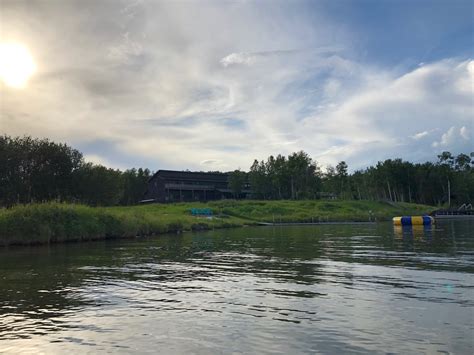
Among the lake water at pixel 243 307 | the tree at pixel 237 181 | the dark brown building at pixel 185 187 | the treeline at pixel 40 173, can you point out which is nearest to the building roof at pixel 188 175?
the dark brown building at pixel 185 187

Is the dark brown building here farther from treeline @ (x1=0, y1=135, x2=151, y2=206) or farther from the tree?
treeline @ (x1=0, y1=135, x2=151, y2=206)

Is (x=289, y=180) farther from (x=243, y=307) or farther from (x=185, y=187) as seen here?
(x=243, y=307)

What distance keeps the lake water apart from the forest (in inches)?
2196

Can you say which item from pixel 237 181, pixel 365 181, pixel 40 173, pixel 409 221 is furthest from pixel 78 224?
pixel 365 181

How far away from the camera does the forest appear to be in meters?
74.9

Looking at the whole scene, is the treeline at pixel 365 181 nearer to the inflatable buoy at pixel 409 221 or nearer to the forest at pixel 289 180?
the forest at pixel 289 180

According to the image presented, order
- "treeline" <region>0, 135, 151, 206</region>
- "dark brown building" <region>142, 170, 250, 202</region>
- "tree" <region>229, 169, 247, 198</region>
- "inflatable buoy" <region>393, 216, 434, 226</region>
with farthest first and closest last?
"tree" <region>229, 169, 247, 198</region> → "dark brown building" <region>142, 170, 250, 202</region> → "treeline" <region>0, 135, 151, 206</region> → "inflatable buoy" <region>393, 216, 434, 226</region>

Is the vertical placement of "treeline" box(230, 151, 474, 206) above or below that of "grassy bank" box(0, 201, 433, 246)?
Answer: above

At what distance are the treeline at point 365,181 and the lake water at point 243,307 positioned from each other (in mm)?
106383

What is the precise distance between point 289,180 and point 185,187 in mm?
32629

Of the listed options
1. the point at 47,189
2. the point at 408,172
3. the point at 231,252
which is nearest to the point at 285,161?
the point at 408,172

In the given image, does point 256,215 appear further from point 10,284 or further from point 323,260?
point 10,284

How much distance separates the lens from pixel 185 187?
12300 centimetres

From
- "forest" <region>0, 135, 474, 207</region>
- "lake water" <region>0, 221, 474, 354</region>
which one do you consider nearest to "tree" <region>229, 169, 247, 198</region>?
"forest" <region>0, 135, 474, 207</region>
